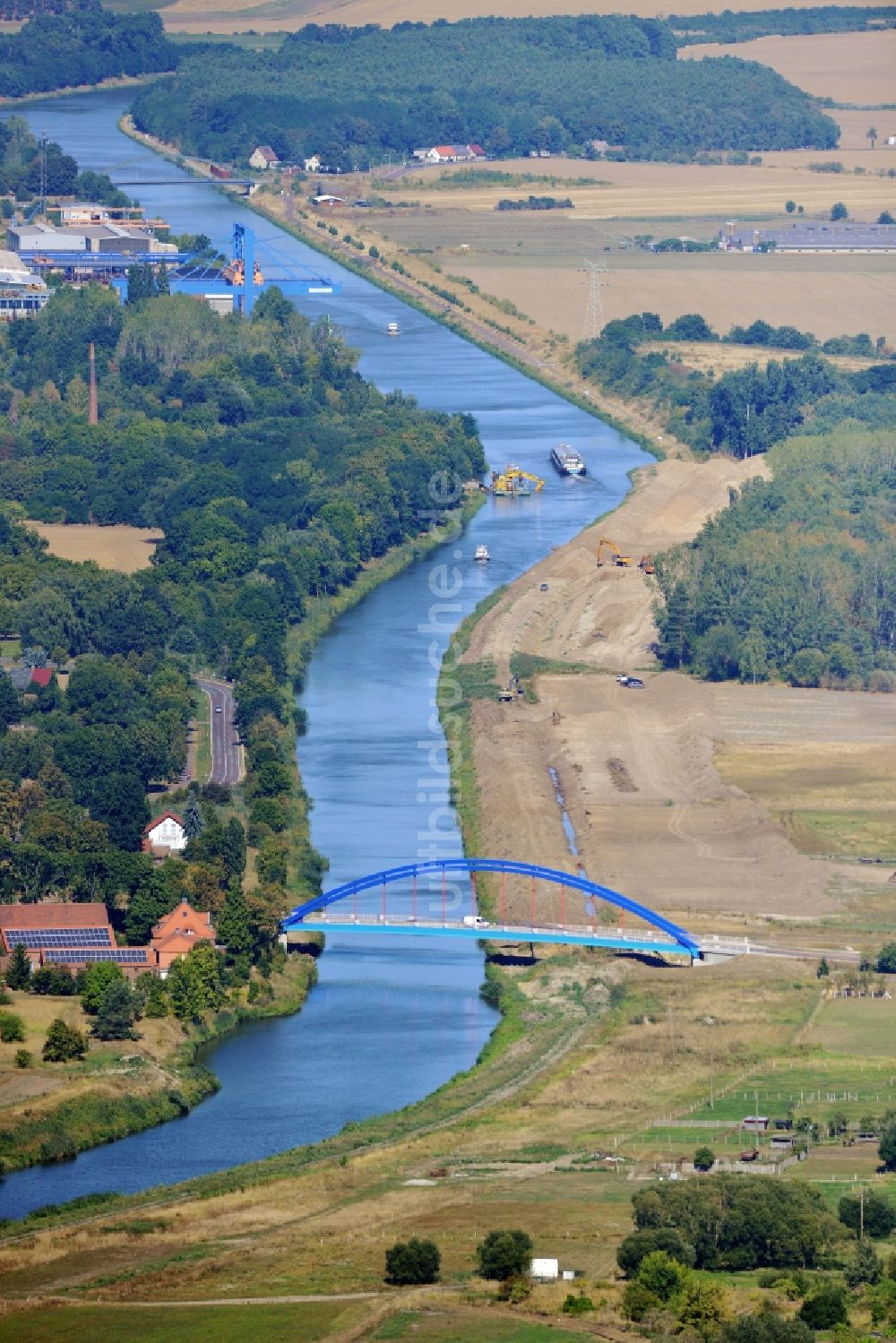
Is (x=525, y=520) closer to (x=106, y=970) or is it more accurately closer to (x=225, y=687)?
(x=225, y=687)

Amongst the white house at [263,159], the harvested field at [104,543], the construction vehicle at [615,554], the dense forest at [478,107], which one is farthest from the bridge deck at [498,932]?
the white house at [263,159]

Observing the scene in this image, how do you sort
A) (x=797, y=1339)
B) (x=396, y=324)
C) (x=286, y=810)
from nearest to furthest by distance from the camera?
(x=797, y=1339) < (x=286, y=810) < (x=396, y=324)

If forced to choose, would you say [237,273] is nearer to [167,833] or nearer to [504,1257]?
[167,833]

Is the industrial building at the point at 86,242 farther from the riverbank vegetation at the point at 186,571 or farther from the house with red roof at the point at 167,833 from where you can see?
the house with red roof at the point at 167,833

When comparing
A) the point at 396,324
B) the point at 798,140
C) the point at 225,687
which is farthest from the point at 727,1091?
the point at 798,140

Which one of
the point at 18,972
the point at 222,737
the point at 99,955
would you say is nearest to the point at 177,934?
the point at 99,955

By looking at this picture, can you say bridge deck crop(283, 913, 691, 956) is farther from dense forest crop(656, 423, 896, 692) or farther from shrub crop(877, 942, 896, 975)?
dense forest crop(656, 423, 896, 692)

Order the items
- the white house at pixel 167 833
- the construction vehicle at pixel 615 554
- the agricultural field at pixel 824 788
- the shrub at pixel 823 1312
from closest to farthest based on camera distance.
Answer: the shrub at pixel 823 1312, the white house at pixel 167 833, the agricultural field at pixel 824 788, the construction vehicle at pixel 615 554
